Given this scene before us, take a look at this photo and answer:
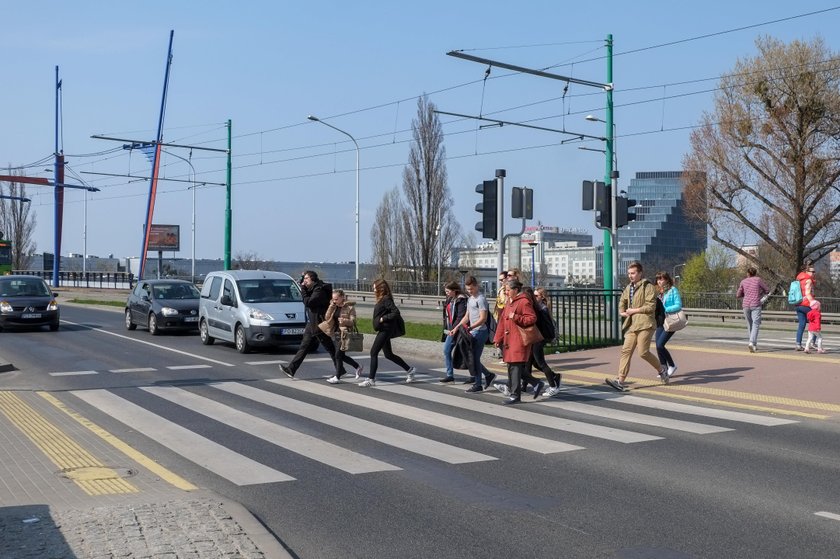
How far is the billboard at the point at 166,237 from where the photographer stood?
82.2 meters

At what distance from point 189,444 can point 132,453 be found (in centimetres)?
65

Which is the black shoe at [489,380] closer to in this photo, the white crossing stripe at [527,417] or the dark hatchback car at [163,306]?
the white crossing stripe at [527,417]

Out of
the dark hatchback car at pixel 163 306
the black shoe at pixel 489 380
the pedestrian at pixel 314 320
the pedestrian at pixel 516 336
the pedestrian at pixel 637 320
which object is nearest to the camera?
the pedestrian at pixel 516 336

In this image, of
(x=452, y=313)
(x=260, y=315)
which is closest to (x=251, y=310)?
(x=260, y=315)

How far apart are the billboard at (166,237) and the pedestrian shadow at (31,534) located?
7725 centimetres

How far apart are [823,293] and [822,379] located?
29879mm

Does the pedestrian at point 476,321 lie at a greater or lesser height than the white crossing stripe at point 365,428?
greater

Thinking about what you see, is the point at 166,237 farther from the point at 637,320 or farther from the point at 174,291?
the point at 637,320

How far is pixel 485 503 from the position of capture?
689 centimetres

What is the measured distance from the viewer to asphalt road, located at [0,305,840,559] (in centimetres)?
600

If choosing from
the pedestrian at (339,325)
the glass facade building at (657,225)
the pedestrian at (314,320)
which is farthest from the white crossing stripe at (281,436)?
the glass facade building at (657,225)

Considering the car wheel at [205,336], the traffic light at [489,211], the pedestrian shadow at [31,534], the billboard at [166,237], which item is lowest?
the pedestrian shadow at [31,534]

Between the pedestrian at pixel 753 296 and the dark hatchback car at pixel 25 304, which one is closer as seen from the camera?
the pedestrian at pixel 753 296

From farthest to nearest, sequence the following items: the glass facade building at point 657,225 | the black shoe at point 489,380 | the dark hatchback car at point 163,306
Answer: the glass facade building at point 657,225
the dark hatchback car at point 163,306
the black shoe at point 489,380
